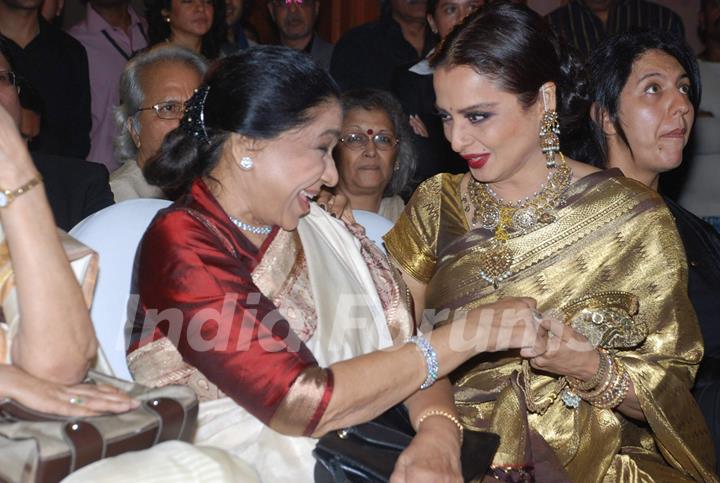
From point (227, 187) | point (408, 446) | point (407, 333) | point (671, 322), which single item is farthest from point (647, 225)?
point (227, 187)

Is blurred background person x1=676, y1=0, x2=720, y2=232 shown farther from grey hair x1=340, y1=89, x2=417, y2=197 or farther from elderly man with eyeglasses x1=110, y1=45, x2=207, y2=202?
elderly man with eyeglasses x1=110, y1=45, x2=207, y2=202

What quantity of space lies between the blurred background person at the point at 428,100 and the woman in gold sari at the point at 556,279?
1.93 metres

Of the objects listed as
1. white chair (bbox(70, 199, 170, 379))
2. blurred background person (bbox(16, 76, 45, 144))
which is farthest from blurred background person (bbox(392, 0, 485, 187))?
white chair (bbox(70, 199, 170, 379))

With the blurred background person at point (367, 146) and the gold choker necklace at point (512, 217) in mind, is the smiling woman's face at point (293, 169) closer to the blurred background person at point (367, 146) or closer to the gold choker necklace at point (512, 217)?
the gold choker necklace at point (512, 217)

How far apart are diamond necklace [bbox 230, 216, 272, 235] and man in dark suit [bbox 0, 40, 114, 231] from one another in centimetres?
129

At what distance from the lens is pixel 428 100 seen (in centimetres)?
519

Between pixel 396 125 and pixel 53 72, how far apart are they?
1691 mm

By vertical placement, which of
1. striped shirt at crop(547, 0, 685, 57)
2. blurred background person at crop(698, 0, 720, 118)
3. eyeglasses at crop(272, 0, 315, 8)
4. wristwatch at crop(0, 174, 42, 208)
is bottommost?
blurred background person at crop(698, 0, 720, 118)

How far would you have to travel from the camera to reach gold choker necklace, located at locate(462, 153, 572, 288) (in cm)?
301

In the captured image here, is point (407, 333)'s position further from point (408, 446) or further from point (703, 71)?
point (703, 71)

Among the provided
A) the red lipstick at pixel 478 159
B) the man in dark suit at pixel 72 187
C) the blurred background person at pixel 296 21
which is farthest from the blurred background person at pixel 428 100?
the red lipstick at pixel 478 159

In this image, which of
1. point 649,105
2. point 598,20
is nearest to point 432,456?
point 649,105

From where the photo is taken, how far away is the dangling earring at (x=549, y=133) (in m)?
2.97

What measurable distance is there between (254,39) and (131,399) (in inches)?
174
